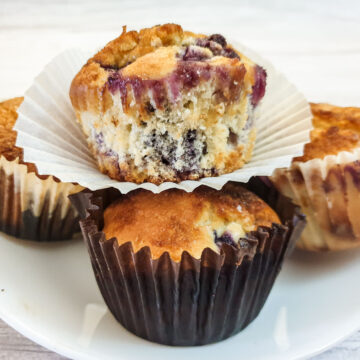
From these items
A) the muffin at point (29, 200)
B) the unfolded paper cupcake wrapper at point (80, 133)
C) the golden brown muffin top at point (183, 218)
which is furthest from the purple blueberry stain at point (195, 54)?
the muffin at point (29, 200)

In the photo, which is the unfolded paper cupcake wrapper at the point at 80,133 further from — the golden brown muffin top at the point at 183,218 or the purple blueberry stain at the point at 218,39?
the purple blueberry stain at the point at 218,39

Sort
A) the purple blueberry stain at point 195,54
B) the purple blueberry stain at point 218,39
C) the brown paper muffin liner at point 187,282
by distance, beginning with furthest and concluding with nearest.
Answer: the purple blueberry stain at point 218,39 → the purple blueberry stain at point 195,54 → the brown paper muffin liner at point 187,282

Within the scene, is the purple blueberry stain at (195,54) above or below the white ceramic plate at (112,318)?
above

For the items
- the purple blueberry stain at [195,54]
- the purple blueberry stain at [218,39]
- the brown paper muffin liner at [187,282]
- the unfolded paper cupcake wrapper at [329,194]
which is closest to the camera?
the brown paper muffin liner at [187,282]

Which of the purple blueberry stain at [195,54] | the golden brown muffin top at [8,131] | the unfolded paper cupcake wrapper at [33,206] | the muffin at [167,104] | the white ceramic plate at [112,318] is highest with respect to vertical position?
the purple blueberry stain at [195,54]

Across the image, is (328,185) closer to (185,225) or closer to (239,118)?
(239,118)

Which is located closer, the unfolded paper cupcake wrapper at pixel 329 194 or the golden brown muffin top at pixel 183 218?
the golden brown muffin top at pixel 183 218

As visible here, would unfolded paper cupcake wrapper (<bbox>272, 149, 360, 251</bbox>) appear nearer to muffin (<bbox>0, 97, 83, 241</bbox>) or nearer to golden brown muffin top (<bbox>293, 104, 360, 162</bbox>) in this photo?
golden brown muffin top (<bbox>293, 104, 360, 162</bbox>)

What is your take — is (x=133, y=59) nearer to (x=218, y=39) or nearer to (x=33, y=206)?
(x=218, y=39)
